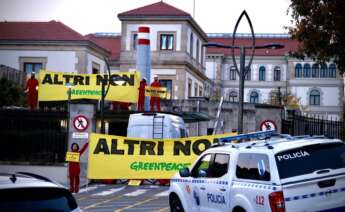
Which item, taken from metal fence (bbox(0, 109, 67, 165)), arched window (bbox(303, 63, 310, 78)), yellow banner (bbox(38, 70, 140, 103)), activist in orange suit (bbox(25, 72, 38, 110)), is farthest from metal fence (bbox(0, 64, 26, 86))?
arched window (bbox(303, 63, 310, 78))

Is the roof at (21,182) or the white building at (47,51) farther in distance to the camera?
the white building at (47,51)

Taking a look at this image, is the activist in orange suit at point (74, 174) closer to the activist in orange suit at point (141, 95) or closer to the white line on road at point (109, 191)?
the white line on road at point (109, 191)

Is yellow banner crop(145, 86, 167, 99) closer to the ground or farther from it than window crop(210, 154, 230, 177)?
farther from it

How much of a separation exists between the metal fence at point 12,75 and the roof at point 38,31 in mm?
10666

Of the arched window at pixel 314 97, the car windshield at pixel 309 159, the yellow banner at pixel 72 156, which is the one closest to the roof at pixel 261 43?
the arched window at pixel 314 97

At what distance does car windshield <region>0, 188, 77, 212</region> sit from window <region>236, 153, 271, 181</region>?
3995mm

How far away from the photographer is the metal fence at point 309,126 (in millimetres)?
27891

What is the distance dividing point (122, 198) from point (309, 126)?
1202 cm

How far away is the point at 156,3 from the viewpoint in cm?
5938

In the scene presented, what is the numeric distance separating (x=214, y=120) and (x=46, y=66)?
21.6 m

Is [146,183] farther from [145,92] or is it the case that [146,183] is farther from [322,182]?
[322,182]

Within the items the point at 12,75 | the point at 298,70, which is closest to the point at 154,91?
the point at 12,75

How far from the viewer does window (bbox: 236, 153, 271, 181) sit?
1015 centimetres

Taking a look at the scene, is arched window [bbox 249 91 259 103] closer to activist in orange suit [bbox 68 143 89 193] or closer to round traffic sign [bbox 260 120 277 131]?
round traffic sign [bbox 260 120 277 131]
